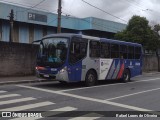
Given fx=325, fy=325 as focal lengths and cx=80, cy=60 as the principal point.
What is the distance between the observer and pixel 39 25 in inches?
1521

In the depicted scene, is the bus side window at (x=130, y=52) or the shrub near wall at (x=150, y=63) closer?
the bus side window at (x=130, y=52)

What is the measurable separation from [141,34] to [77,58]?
2146 centimetres

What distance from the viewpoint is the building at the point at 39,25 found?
34938mm

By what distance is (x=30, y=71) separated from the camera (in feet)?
73.2

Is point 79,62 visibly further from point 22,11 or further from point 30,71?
point 22,11

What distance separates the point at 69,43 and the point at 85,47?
4.29 ft

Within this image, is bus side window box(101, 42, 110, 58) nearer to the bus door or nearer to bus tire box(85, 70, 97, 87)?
bus tire box(85, 70, 97, 87)

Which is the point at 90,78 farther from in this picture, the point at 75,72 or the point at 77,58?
the point at 77,58

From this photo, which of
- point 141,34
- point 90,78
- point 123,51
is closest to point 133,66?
point 123,51

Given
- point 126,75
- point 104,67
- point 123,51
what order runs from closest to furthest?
Result: point 104,67
point 123,51
point 126,75

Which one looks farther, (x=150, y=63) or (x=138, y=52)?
(x=150, y=63)

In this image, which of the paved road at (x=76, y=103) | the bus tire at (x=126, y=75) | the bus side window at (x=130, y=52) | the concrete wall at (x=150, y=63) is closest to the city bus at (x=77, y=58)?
the bus tire at (x=126, y=75)

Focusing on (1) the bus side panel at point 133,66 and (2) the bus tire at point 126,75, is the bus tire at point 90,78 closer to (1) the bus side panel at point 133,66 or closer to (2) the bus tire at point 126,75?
(2) the bus tire at point 126,75

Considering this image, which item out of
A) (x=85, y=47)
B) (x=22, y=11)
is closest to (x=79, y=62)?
(x=85, y=47)
